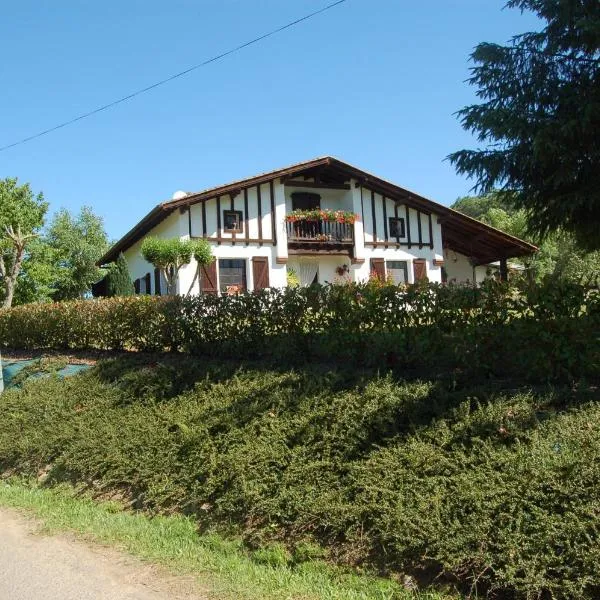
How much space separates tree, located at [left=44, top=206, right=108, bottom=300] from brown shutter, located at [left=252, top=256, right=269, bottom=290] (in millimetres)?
14899

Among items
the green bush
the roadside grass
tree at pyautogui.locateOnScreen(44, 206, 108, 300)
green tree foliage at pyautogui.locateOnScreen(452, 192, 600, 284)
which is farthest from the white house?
the roadside grass

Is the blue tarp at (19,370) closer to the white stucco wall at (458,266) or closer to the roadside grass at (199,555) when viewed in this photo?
the roadside grass at (199,555)

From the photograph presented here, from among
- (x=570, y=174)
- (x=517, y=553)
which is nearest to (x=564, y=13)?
(x=570, y=174)

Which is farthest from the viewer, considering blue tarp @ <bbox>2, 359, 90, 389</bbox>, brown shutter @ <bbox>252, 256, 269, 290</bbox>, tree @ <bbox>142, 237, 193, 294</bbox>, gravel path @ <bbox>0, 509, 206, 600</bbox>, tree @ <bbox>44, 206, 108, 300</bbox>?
tree @ <bbox>44, 206, 108, 300</bbox>

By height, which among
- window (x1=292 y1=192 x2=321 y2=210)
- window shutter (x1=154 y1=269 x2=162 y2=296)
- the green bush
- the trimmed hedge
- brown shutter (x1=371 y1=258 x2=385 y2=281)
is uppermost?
window (x1=292 y1=192 x2=321 y2=210)

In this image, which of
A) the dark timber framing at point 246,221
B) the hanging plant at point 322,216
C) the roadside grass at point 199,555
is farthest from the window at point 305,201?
the roadside grass at point 199,555

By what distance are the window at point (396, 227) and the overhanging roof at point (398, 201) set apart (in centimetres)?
83

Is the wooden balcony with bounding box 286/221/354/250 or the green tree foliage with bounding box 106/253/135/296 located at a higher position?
the wooden balcony with bounding box 286/221/354/250

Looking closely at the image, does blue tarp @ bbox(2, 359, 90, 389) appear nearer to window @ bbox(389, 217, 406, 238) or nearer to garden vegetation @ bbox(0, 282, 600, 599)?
garden vegetation @ bbox(0, 282, 600, 599)

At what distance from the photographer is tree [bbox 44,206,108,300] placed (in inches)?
1399

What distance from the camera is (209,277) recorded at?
858 inches

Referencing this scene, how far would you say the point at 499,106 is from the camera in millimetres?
8734

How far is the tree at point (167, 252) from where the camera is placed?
19188 mm

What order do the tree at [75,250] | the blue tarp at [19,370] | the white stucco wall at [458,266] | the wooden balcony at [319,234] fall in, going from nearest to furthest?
1. the blue tarp at [19,370]
2. the wooden balcony at [319,234]
3. the white stucco wall at [458,266]
4. the tree at [75,250]
